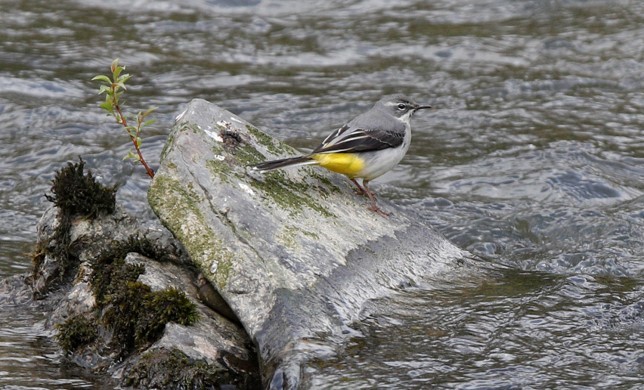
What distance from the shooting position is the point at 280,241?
6789 mm

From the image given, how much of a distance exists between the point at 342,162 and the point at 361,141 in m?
0.35

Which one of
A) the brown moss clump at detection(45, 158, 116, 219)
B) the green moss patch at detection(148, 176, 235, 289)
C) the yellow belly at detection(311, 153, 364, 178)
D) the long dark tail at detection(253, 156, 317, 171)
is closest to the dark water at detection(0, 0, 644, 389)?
the brown moss clump at detection(45, 158, 116, 219)

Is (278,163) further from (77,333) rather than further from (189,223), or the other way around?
(77,333)

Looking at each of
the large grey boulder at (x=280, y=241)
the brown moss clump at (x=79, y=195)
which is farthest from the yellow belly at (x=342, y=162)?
the brown moss clump at (x=79, y=195)

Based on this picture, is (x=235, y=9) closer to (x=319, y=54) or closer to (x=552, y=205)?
(x=319, y=54)

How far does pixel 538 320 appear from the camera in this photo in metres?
6.73

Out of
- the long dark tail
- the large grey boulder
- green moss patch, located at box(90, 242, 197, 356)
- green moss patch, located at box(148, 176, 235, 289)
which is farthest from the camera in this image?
the long dark tail

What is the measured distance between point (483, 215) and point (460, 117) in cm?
314

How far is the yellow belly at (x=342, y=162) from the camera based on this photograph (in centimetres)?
817

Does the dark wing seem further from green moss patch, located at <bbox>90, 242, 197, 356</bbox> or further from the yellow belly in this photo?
green moss patch, located at <bbox>90, 242, 197, 356</bbox>

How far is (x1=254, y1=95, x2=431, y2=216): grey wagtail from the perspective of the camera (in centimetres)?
828

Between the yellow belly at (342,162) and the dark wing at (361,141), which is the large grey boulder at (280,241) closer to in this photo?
the yellow belly at (342,162)

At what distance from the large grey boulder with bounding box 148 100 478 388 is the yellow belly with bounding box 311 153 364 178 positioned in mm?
150

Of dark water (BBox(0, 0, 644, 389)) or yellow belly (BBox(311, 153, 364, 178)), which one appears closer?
dark water (BBox(0, 0, 644, 389))
